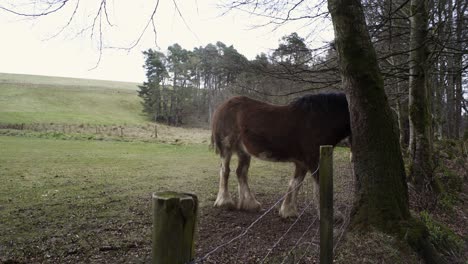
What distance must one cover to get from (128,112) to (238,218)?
47.7m

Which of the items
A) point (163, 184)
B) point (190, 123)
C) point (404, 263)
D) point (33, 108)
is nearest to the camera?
point (404, 263)

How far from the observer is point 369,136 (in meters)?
3.53

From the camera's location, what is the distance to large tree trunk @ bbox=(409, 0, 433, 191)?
221 inches

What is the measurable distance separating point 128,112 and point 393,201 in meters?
49.9

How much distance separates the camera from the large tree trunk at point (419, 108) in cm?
560

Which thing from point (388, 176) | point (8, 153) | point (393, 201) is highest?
point (388, 176)

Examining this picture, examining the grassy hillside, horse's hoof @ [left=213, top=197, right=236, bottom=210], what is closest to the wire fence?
horse's hoof @ [left=213, top=197, right=236, bottom=210]

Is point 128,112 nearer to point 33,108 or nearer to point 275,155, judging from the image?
point 33,108

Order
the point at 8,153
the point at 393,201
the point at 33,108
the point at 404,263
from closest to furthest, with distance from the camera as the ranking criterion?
1. the point at 404,263
2. the point at 393,201
3. the point at 8,153
4. the point at 33,108

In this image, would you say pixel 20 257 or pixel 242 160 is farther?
pixel 242 160

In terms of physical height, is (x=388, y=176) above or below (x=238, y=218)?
above

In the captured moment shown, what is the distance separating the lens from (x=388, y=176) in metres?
3.44

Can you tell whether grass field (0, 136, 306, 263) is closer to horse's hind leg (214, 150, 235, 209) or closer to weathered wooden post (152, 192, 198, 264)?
horse's hind leg (214, 150, 235, 209)

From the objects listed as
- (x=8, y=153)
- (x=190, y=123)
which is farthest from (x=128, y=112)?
(x=8, y=153)
